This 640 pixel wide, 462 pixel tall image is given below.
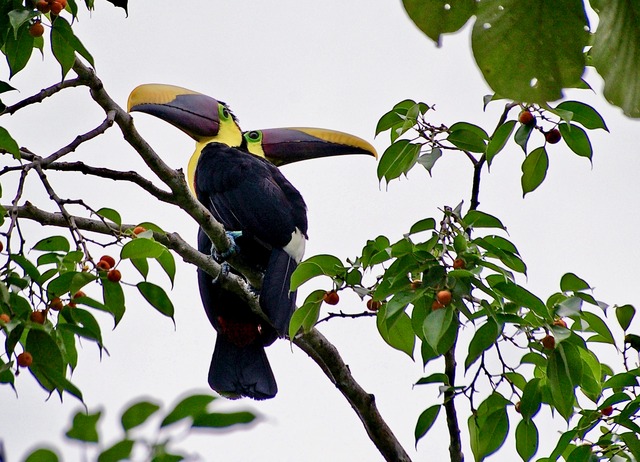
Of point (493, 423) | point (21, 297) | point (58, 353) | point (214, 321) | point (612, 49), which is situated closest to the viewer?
point (612, 49)

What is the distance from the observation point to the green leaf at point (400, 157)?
2652 mm

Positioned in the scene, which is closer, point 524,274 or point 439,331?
point 439,331

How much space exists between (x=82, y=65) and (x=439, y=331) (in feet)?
3.90

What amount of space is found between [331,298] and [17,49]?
3.44 ft

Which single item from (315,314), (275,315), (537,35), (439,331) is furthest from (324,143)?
(537,35)

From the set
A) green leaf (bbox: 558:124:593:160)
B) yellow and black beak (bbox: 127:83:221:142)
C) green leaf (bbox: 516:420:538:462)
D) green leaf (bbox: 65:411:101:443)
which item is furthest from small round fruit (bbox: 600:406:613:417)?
yellow and black beak (bbox: 127:83:221:142)

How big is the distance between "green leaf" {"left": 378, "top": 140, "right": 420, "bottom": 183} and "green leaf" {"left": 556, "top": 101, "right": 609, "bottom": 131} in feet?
1.46

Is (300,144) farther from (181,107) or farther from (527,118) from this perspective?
(527,118)

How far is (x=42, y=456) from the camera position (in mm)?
714

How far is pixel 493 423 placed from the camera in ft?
8.38

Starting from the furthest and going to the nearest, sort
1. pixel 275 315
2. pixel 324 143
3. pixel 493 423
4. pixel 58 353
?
pixel 324 143 < pixel 275 315 < pixel 493 423 < pixel 58 353

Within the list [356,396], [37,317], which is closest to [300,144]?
[356,396]

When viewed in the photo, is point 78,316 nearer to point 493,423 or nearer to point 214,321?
point 493,423

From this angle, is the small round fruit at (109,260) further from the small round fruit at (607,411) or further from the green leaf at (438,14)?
the green leaf at (438,14)
